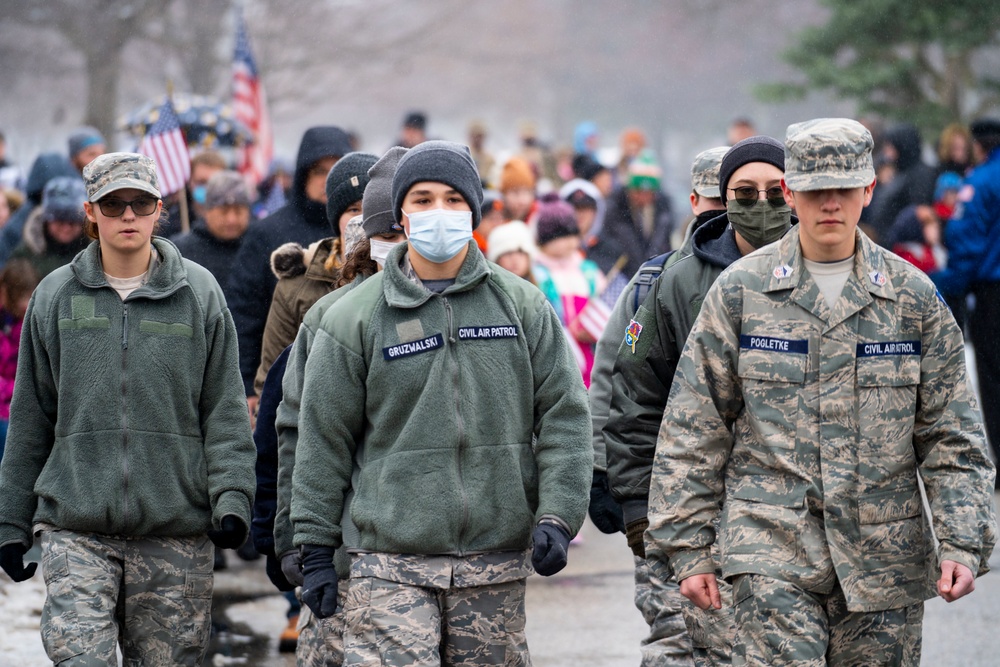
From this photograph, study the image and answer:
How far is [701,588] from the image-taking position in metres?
4.57

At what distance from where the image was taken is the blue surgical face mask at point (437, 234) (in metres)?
4.92

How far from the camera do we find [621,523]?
569cm

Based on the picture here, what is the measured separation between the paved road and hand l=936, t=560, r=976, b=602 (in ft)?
9.93

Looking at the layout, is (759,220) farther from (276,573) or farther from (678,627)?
(276,573)

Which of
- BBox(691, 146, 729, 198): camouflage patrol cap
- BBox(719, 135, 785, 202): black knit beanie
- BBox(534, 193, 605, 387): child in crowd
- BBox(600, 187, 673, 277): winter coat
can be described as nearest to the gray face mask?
BBox(719, 135, 785, 202): black knit beanie

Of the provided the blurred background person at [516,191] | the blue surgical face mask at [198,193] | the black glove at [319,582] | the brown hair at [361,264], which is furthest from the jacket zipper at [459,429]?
the blurred background person at [516,191]

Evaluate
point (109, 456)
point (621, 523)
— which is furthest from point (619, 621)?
point (109, 456)

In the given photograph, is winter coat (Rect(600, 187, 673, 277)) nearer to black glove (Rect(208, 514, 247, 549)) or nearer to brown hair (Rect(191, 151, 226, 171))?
brown hair (Rect(191, 151, 226, 171))

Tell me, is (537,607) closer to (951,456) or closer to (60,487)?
(60,487)

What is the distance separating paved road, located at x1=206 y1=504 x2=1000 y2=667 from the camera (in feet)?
24.3

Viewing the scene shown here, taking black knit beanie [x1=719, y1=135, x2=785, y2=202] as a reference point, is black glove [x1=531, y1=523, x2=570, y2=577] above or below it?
below

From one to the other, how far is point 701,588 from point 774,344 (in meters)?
0.75

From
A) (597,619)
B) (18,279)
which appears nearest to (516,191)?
(18,279)

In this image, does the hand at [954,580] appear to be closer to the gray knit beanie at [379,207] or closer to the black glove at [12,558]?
the gray knit beanie at [379,207]
